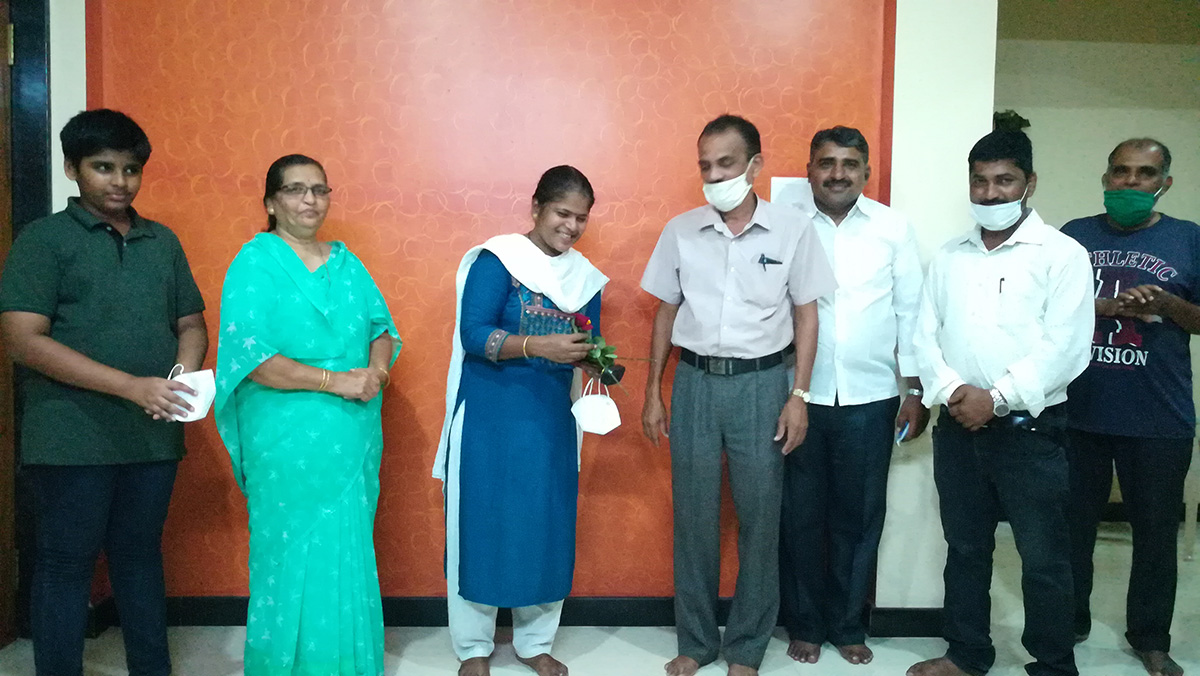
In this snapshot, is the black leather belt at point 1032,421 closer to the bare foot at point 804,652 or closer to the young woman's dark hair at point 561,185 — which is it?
the bare foot at point 804,652

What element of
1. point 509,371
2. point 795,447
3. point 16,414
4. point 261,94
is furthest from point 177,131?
→ point 795,447

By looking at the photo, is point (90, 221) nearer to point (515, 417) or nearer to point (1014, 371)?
point (515, 417)

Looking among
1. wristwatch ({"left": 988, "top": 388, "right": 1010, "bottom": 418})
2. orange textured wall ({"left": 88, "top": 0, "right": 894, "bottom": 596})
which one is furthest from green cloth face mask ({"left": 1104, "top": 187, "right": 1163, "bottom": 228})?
wristwatch ({"left": 988, "top": 388, "right": 1010, "bottom": 418})

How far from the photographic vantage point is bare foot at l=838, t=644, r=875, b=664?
106 inches

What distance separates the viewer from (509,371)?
95.7 inches

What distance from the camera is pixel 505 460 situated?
7.96ft

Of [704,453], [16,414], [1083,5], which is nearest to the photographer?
[704,453]

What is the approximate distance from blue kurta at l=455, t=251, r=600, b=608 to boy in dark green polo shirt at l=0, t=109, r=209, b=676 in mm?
815

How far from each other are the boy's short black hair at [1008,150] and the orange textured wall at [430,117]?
21.4 inches

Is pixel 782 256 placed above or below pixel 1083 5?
below

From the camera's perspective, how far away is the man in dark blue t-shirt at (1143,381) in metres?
2.52

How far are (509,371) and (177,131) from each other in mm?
1561

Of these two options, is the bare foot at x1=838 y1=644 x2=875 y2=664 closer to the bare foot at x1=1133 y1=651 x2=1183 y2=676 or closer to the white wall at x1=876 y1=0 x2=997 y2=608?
the bare foot at x1=1133 y1=651 x2=1183 y2=676

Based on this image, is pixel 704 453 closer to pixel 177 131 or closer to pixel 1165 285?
pixel 1165 285
